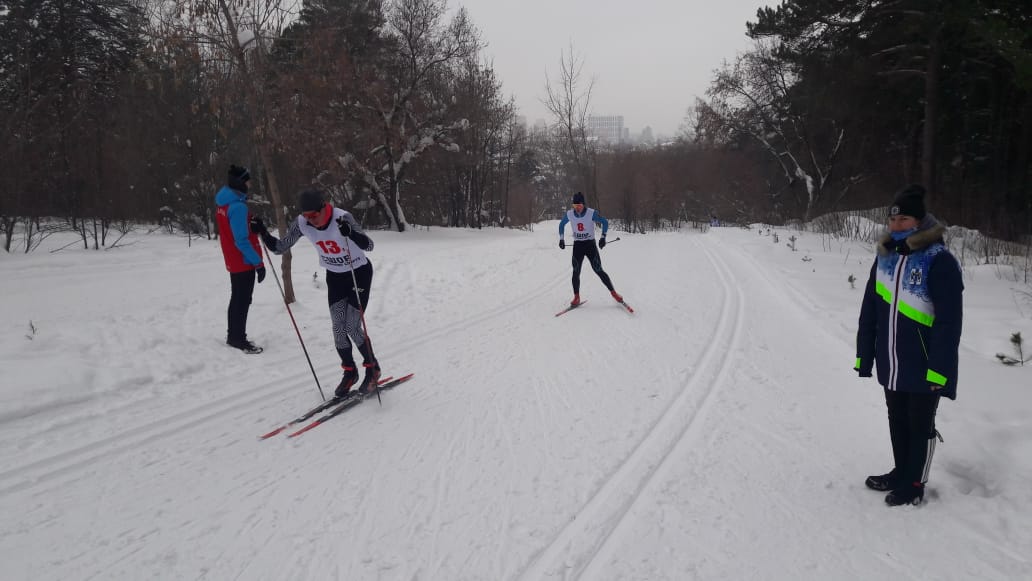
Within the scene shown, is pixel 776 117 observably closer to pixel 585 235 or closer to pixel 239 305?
pixel 585 235

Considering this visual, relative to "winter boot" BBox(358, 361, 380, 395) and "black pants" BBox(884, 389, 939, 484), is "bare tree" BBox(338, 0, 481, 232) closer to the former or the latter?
"winter boot" BBox(358, 361, 380, 395)

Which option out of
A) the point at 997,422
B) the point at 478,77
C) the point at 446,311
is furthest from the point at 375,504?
the point at 478,77

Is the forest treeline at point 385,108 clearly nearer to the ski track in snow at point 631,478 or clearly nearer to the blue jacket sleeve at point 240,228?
the blue jacket sleeve at point 240,228

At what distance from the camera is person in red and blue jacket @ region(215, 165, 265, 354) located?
19.1 feet

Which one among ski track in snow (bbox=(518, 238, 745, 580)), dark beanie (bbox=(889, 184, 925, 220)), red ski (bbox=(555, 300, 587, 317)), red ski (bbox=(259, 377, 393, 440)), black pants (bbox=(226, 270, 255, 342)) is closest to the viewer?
ski track in snow (bbox=(518, 238, 745, 580))

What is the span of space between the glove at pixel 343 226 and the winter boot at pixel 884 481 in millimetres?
4597

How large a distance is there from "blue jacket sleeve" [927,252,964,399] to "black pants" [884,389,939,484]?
0.17 m

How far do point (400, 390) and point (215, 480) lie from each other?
1943 mm

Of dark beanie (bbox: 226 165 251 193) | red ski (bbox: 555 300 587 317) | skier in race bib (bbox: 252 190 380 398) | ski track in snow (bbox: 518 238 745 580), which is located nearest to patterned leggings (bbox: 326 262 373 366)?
skier in race bib (bbox: 252 190 380 398)

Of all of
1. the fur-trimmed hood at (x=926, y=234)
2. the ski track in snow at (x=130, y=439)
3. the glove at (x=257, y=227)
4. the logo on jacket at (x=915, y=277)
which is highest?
the glove at (x=257, y=227)

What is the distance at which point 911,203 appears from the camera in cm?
289

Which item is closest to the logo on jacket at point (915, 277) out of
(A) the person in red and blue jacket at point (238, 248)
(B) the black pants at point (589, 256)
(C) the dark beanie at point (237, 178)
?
(B) the black pants at point (589, 256)

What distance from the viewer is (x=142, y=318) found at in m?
6.84

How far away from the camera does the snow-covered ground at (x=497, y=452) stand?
2701mm
